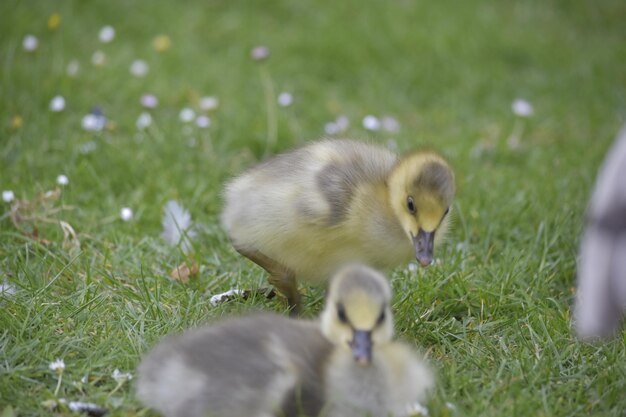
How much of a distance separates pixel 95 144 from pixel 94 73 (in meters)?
1.03

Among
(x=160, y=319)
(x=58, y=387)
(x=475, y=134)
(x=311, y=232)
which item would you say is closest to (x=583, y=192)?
(x=475, y=134)

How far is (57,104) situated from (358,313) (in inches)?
114

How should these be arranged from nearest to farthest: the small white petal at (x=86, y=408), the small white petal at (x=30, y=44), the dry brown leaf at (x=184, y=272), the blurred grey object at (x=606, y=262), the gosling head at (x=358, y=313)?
the blurred grey object at (x=606, y=262)
the gosling head at (x=358, y=313)
the small white petal at (x=86, y=408)
the dry brown leaf at (x=184, y=272)
the small white petal at (x=30, y=44)

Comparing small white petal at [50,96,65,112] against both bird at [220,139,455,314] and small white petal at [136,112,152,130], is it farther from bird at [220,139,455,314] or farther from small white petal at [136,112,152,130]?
bird at [220,139,455,314]

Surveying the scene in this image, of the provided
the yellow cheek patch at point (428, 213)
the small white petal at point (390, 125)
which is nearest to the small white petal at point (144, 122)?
the small white petal at point (390, 125)

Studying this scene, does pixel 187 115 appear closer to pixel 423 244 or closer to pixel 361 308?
pixel 423 244

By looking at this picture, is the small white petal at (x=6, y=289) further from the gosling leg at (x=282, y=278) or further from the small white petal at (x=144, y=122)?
the small white petal at (x=144, y=122)

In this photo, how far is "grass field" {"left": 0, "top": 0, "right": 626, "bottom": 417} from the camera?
2.90m

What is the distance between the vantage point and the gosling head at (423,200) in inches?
114

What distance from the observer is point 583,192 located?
438cm

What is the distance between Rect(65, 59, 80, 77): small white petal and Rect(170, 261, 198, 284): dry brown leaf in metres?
2.17

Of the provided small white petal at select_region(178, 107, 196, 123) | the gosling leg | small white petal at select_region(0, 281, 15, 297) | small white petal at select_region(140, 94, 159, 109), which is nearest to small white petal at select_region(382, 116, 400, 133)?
small white petal at select_region(178, 107, 196, 123)

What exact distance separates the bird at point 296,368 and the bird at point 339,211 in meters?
0.48

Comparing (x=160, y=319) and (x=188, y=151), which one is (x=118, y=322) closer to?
(x=160, y=319)
